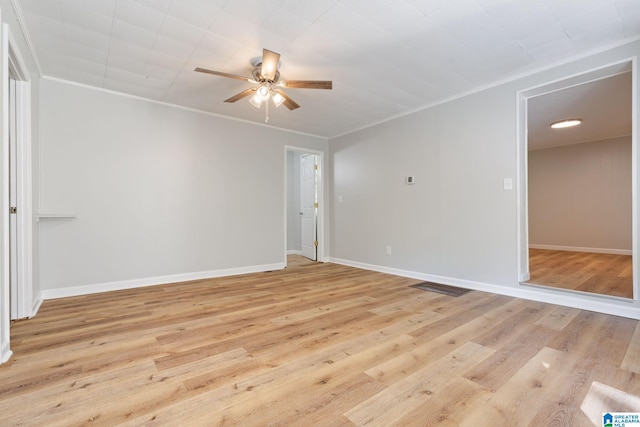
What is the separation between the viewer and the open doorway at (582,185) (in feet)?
11.1

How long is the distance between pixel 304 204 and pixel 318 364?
4714mm

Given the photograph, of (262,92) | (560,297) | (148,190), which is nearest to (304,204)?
(148,190)

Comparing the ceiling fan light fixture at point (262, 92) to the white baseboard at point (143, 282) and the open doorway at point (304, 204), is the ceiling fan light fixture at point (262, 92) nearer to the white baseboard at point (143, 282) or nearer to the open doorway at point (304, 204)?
the open doorway at point (304, 204)

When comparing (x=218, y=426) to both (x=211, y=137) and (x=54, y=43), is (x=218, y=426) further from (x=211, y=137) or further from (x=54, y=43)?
(x=211, y=137)

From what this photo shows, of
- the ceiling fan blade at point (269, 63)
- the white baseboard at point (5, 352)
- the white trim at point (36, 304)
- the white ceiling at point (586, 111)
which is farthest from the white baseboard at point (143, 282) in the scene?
the white ceiling at point (586, 111)

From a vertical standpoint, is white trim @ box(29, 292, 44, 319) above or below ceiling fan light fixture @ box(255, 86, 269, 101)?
below

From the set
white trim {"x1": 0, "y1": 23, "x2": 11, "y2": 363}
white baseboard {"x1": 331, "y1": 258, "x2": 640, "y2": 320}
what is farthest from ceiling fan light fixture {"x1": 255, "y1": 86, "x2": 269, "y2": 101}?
white baseboard {"x1": 331, "y1": 258, "x2": 640, "y2": 320}

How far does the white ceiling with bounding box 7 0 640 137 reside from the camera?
6.94 ft

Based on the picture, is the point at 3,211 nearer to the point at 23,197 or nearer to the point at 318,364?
the point at 23,197

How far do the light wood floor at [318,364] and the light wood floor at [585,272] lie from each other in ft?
2.27

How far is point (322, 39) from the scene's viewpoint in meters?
2.47

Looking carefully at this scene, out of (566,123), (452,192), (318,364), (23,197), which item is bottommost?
(318,364)

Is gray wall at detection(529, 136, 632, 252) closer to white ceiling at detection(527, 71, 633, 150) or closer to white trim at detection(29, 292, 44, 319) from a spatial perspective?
white ceiling at detection(527, 71, 633, 150)

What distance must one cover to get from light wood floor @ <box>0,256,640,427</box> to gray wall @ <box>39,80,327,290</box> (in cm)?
70
